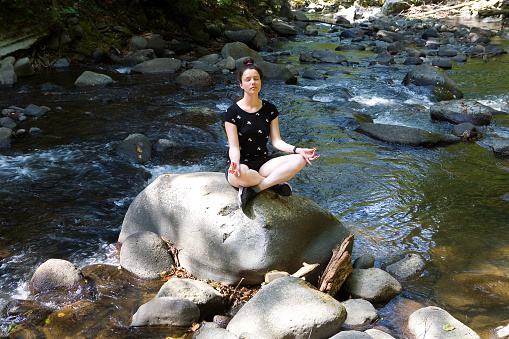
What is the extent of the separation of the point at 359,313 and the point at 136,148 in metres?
4.73

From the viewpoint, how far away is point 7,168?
6840 millimetres

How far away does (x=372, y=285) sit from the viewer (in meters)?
4.16

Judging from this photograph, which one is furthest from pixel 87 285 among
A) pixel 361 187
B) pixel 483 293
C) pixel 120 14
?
pixel 120 14

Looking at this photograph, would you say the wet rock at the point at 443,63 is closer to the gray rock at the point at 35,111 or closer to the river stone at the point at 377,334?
the gray rock at the point at 35,111

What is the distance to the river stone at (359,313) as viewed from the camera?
3729mm

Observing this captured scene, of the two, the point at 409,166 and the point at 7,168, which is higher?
the point at 7,168

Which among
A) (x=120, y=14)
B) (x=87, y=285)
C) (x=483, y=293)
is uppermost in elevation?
(x=120, y=14)

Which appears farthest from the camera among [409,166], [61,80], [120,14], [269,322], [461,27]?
[461,27]

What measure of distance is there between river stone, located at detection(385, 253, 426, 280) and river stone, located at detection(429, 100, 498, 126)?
18.5 ft

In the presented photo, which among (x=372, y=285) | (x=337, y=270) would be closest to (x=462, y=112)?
(x=372, y=285)

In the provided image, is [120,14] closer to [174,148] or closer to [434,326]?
[174,148]

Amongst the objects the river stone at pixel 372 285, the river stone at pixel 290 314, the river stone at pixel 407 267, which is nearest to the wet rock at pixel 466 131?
the river stone at pixel 407 267

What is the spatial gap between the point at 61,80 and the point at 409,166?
855cm

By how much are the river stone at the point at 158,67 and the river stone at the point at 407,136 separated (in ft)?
21.0
